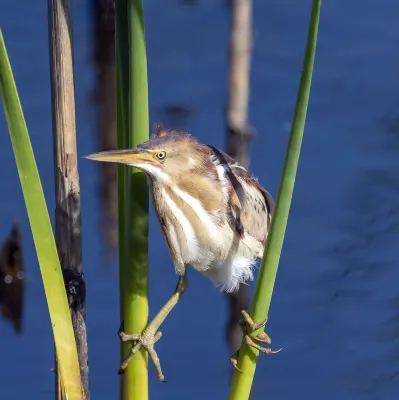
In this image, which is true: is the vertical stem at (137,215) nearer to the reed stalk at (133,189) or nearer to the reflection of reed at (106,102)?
the reed stalk at (133,189)

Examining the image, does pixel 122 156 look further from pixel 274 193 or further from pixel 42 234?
pixel 274 193

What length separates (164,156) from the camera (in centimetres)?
205

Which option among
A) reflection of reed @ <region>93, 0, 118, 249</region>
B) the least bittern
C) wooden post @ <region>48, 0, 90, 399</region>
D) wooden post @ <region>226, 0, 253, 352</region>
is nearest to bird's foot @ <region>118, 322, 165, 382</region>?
the least bittern

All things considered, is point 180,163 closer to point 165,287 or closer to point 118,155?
point 118,155

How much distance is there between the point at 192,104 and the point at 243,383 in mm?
1894

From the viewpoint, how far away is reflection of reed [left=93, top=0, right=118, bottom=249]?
3.60m

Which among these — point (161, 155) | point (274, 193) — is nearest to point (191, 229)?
point (161, 155)

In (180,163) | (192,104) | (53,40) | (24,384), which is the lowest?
(24,384)

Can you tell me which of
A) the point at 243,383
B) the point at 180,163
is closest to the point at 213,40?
the point at 180,163

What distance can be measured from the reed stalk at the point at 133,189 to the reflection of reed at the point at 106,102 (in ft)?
4.73

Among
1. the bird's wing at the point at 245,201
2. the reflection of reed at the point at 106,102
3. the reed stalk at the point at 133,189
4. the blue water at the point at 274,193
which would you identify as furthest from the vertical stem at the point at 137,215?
the reflection of reed at the point at 106,102

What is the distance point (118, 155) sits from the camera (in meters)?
1.88

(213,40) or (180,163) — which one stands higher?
(180,163)

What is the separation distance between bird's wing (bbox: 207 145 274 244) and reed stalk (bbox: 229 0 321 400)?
0.37 m
